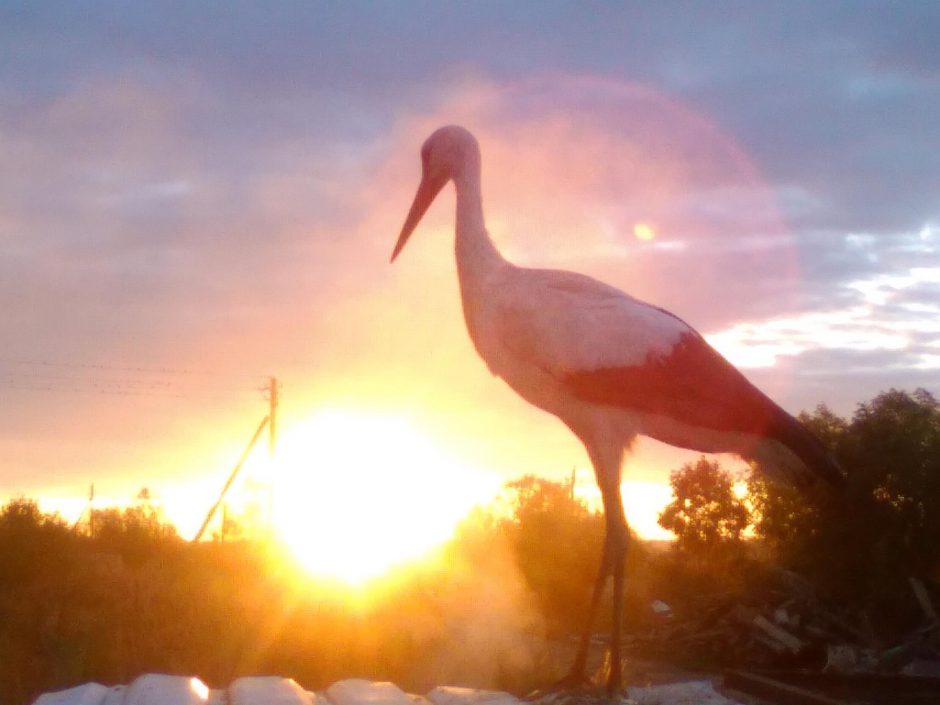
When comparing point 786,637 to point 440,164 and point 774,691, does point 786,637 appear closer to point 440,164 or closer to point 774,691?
point 774,691

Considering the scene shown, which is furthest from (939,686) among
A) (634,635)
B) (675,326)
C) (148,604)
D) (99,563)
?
(99,563)

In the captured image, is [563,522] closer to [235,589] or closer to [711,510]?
[711,510]

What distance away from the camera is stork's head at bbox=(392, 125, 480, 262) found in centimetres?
807

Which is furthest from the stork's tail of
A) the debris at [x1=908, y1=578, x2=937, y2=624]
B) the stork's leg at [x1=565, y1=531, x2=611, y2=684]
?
the debris at [x1=908, y1=578, x2=937, y2=624]

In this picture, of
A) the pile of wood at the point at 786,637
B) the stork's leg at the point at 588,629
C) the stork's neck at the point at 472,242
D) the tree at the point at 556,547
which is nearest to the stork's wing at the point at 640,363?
the stork's neck at the point at 472,242

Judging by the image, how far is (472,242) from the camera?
24.7 ft

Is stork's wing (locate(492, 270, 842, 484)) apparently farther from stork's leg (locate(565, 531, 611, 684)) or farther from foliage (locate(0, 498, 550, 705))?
foliage (locate(0, 498, 550, 705))

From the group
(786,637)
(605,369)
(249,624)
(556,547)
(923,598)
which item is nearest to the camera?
(605,369)

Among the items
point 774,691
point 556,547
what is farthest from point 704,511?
point 774,691

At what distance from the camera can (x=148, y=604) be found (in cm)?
2209

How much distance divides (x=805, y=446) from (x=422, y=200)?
3.17 metres

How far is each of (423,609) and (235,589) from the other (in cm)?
417

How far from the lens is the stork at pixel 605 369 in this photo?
23.0 feet

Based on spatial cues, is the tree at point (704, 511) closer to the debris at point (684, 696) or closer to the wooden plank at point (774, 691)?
the wooden plank at point (774, 691)
